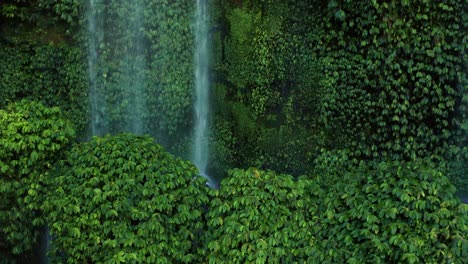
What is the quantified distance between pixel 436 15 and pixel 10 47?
6.67 metres

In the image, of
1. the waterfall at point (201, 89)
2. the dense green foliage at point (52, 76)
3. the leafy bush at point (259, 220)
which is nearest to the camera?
the leafy bush at point (259, 220)

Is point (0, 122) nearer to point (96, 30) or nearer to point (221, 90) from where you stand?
point (96, 30)

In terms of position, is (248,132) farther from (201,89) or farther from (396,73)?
(396,73)

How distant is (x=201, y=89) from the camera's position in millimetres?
9617

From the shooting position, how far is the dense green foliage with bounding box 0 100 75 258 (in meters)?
7.31

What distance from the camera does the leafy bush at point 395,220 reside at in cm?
602

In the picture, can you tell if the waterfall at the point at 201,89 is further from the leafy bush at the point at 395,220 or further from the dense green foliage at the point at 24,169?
the leafy bush at the point at 395,220

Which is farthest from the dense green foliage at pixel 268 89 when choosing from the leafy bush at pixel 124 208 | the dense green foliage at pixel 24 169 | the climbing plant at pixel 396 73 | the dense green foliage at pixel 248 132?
the dense green foliage at pixel 24 169

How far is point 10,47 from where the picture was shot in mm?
9406

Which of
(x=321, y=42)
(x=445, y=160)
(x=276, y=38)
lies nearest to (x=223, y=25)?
(x=276, y=38)

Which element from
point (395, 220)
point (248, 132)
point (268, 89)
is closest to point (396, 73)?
point (268, 89)

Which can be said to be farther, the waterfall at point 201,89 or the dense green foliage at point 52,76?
the waterfall at point 201,89

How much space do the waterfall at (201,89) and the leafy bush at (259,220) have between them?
2621 mm

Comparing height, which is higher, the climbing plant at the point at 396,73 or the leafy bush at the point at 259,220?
the climbing plant at the point at 396,73
